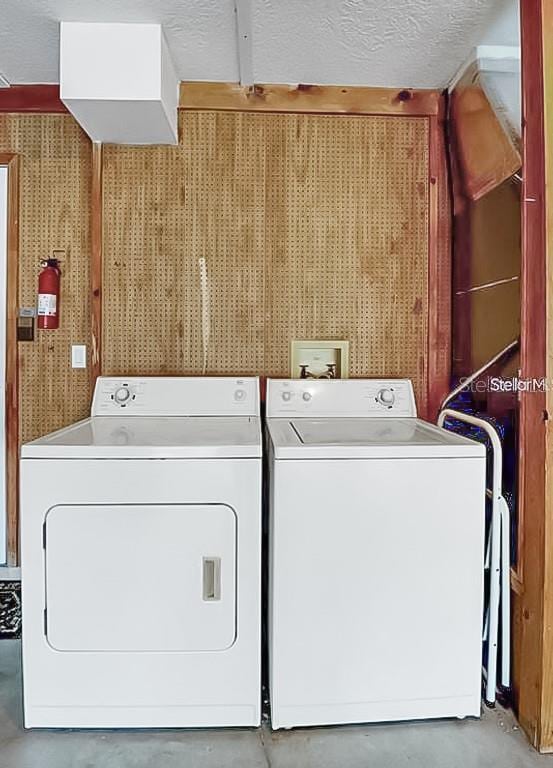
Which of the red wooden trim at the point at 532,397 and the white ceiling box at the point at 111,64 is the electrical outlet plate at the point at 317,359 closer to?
the red wooden trim at the point at 532,397

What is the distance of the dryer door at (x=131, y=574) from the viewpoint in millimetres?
1778

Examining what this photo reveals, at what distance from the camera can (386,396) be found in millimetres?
2559

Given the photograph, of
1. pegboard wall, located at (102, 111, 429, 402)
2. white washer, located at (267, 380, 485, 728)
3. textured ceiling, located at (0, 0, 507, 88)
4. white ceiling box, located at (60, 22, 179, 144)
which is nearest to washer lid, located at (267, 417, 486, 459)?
white washer, located at (267, 380, 485, 728)

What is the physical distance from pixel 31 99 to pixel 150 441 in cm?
172

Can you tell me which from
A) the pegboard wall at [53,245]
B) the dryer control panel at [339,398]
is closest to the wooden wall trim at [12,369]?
the pegboard wall at [53,245]

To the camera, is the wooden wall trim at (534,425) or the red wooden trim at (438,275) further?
the red wooden trim at (438,275)

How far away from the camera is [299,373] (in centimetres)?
270

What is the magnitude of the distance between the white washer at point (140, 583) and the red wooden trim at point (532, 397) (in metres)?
0.80

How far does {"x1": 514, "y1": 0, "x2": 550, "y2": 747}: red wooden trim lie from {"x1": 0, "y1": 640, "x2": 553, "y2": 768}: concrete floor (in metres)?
Answer: 0.14

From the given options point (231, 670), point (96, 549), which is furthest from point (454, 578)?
point (96, 549)

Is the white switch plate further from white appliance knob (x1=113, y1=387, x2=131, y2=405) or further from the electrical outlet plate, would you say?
the electrical outlet plate

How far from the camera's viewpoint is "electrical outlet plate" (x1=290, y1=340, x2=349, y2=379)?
2.70 meters

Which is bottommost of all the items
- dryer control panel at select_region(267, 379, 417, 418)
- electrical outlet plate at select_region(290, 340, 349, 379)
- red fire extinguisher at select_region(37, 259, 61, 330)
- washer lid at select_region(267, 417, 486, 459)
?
washer lid at select_region(267, 417, 486, 459)

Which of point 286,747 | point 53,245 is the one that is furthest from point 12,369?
point 286,747
